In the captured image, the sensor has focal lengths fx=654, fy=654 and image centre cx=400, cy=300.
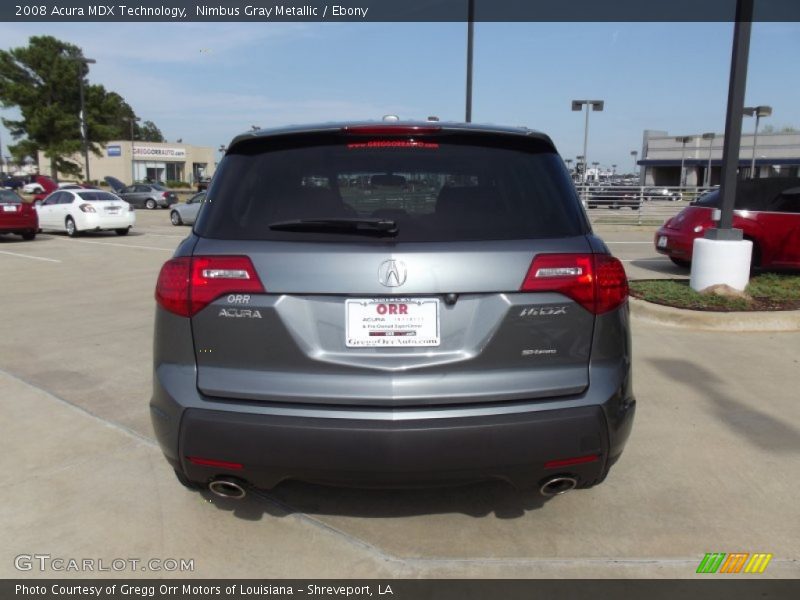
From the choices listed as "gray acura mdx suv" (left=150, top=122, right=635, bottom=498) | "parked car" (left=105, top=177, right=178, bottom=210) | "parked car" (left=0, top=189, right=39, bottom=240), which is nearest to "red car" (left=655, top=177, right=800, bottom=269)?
"gray acura mdx suv" (left=150, top=122, right=635, bottom=498)

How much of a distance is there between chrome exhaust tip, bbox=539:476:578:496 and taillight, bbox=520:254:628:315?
0.68 meters

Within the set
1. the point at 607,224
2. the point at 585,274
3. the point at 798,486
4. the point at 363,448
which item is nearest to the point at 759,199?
the point at 798,486

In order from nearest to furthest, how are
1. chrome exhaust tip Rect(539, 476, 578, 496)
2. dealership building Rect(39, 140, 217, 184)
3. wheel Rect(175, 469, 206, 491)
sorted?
1. chrome exhaust tip Rect(539, 476, 578, 496)
2. wheel Rect(175, 469, 206, 491)
3. dealership building Rect(39, 140, 217, 184)

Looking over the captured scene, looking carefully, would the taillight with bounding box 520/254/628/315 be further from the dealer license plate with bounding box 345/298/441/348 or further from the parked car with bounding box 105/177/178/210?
the parked car with bounding box 105/177/178/210

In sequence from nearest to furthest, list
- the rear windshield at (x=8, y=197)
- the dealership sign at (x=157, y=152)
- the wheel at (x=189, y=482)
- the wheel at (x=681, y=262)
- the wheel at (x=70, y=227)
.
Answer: the wheel at (x=189, y=482) → the wheel at (x=681, y=262) → the rear windshield at (x=8, y=197) → the wheel at (x=70, y=227) → the dealership sign at (x=157, y=152)

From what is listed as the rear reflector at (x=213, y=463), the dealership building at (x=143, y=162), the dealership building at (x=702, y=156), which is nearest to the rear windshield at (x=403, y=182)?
the rear reflector at (x=213, y=463)

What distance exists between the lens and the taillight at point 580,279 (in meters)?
2.50

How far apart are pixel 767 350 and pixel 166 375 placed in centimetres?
563

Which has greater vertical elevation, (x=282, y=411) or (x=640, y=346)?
(x=282, y=411)

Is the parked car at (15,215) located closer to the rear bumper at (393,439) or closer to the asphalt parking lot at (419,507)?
the asphalt parking lot at (419,507)

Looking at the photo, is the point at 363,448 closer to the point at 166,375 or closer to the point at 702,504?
the point at 166,375

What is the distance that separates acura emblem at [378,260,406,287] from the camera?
2.42 meters

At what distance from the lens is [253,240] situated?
2.55m

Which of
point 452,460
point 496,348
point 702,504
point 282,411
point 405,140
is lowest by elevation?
point 702,504
